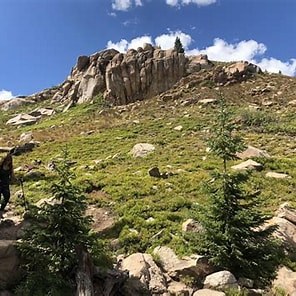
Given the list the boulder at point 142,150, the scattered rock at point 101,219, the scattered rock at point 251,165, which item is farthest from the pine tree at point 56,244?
the boulder at point 142,150

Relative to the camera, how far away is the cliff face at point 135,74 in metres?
52.2

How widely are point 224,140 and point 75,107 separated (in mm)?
43664

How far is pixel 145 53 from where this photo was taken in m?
56.3

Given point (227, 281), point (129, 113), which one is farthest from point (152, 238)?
point (129, 113)

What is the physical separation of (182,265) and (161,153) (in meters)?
14.1

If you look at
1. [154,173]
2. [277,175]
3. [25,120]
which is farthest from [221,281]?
[25,120]

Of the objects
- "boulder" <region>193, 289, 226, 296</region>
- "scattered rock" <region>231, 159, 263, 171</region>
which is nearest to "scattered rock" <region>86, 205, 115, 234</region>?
"boulder" <region>193, 289, 226, 296</region>

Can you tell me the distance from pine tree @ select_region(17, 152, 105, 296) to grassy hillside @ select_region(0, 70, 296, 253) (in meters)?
2.53

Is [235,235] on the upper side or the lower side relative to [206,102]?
lower

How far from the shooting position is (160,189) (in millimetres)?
16125

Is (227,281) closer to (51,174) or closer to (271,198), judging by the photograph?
(271,198)

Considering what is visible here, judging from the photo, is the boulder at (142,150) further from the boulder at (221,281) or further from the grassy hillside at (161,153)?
the boulder at (221,281)

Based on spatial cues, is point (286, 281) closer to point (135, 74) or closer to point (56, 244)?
point (56, 244)

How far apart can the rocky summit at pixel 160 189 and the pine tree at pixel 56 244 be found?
0.03 metres
